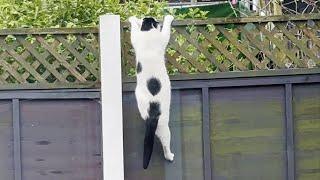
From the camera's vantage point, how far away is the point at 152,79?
3.91m

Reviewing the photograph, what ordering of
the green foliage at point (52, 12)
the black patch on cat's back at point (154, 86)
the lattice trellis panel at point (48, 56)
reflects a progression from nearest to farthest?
the black patch on cat's back at point (154, 86) → the lattice trellis panel at point (48, 56) → the green foliage at point (52, 12)

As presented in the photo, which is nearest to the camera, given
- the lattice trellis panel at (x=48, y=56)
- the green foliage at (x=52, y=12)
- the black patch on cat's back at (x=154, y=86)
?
the black patch on cat's back at (x=154, y=86)

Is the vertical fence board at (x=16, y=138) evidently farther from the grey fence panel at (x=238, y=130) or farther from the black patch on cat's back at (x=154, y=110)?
the black patch on cat's back at (x=154, y=110)

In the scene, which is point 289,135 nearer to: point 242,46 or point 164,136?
point 242,46

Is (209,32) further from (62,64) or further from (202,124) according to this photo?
(62,64)

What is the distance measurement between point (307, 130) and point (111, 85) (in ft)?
4.52

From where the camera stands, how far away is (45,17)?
179 inches

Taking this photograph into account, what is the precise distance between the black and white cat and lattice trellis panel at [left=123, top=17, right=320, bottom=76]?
101 mm

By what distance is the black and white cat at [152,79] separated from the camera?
3916mm

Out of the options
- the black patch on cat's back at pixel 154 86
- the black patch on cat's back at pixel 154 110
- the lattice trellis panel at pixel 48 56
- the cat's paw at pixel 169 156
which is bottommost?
the cat's paw at pixel 169 156

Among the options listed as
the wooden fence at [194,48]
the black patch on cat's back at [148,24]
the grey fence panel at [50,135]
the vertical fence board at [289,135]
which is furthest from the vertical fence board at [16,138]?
the vertical fence board at [289,135]

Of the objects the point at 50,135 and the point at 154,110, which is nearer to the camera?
the point at 154,110

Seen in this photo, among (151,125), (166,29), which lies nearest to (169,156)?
(151,125)

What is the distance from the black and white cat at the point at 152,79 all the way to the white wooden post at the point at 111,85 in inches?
5.0
